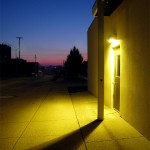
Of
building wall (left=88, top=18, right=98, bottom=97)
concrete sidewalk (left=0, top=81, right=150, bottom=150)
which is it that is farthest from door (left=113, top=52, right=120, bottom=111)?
building wall (left=88, top=18, right=98, bottom=97)

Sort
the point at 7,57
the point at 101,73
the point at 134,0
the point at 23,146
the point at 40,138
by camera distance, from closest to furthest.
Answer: the point at 23,146 < the point at 40,138 < the point at 134,0 < the point at 101,73 < the point at 7,57

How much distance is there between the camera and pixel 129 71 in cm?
688

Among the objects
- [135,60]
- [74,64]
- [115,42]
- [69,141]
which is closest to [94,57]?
[115,42]

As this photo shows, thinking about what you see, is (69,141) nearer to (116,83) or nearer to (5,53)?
(116,83)

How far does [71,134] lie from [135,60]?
Result: 2.66 meters

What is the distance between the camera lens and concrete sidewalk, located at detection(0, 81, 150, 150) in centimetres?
525

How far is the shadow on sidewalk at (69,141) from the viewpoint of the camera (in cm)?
519

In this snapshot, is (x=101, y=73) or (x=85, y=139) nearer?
(x=85, y=139)

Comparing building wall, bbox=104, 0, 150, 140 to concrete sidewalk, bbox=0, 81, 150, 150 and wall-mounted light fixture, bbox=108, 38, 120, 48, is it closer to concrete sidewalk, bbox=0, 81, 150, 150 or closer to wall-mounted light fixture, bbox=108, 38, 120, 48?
wall-mounted light fixture, bbox=108, 38, 120, 48

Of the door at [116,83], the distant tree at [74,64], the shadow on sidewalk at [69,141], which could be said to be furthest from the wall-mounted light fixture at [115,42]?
the distant tree at [74,64]

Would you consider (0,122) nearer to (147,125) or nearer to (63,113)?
(63,113)

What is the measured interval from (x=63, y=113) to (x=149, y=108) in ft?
13.6

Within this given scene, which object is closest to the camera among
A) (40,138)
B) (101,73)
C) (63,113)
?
(40,138)

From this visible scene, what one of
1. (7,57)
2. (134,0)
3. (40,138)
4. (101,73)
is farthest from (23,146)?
(7,57)
